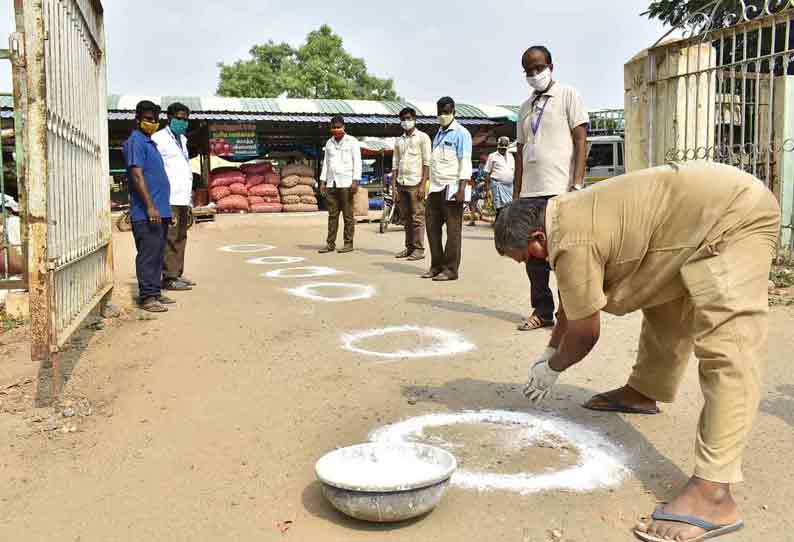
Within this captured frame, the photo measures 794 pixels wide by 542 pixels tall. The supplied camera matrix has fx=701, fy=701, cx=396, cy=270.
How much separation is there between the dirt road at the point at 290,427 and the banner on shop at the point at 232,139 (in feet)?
37.1

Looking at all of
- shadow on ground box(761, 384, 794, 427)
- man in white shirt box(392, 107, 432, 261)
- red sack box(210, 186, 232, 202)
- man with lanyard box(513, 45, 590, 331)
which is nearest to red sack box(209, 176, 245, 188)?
red sack box(210, 186, 232, 202)

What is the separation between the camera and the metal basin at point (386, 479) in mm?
2379

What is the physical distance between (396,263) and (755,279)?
6700 mm

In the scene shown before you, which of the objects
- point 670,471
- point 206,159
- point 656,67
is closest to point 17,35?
point 670,471

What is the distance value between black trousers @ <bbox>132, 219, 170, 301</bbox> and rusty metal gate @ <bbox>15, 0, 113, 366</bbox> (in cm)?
25

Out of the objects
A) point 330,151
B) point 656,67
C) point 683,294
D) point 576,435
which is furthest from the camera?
point 330,151

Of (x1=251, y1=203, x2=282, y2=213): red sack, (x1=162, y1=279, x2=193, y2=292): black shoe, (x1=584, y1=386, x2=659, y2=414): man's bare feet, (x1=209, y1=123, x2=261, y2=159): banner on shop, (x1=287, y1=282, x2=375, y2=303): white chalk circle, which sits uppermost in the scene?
(x1=209, y1=123, x2=261, y2=159): banner on shop

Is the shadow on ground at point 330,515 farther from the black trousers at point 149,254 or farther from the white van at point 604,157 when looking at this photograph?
the white van at point 604,157

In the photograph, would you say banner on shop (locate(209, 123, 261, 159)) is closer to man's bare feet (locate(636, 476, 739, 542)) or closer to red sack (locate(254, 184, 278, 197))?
red sack (locate(254, 184, 278, 197))

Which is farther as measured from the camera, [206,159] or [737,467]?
[206,159]

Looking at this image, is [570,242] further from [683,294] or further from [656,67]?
[656,67]

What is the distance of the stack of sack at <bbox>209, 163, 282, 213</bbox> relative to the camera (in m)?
16.3

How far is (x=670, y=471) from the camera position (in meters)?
2.89

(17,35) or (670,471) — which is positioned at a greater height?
(17,35)
